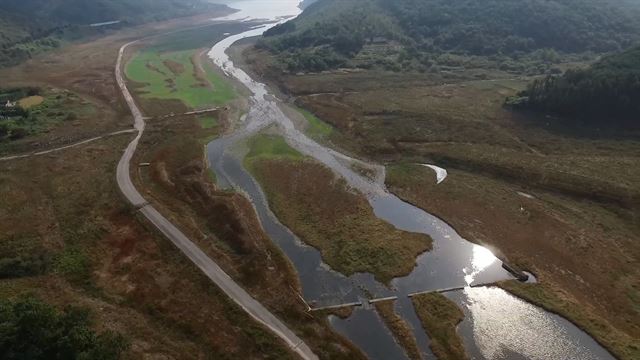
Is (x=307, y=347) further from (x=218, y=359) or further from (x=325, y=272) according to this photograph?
(x=325, y=272)

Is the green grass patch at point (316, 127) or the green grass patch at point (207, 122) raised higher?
the green grass patch at point (207, 122)

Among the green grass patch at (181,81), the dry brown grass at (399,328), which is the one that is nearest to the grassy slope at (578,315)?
the dry brown grass at (399,328)

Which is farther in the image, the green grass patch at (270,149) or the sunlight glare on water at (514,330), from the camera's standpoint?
the green grass patch at (270,149)

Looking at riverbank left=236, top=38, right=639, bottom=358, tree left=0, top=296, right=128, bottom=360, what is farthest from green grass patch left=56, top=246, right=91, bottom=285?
riverbank left=236, top=38, right=639, bottom=358

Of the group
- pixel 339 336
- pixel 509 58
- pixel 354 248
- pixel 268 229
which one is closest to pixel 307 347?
pixel 339 336

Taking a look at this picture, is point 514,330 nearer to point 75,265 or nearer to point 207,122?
point 75,265

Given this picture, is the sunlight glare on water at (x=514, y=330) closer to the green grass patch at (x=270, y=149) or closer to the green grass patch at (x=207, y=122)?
the green grass patch at (x=270, y=149)

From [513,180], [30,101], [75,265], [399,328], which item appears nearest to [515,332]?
[399,328]
